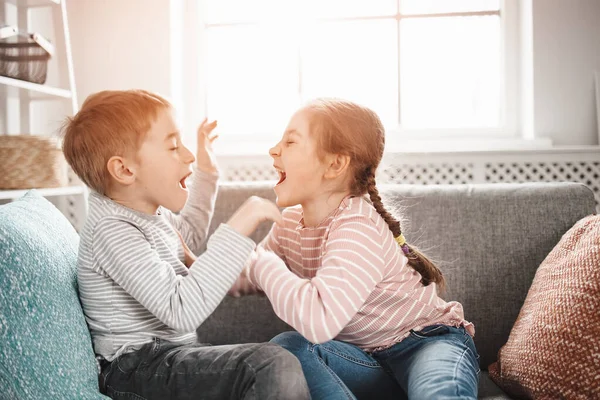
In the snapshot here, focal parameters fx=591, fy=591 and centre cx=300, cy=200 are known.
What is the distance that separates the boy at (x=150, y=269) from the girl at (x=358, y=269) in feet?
0.39

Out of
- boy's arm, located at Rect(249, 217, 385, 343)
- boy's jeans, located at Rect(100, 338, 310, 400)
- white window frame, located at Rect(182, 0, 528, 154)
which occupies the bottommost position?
boy's jeans, located at Rect(100, 338, 310, 400)

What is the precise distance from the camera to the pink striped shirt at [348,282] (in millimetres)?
1146

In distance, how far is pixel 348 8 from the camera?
301 centimetres

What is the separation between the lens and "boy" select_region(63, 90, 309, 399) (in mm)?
1110

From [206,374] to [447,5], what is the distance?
2.44 meters

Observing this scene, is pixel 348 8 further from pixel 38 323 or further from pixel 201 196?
pixel 38 323

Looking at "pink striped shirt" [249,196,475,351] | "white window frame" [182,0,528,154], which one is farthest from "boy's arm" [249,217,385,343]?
"white window frame" [182,0,528,154]

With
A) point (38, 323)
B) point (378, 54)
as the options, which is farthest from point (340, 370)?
point (378, 54)

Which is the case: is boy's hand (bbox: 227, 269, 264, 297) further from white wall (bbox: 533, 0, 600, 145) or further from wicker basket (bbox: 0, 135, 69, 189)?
white wall (bbox: 533, 0, 600, 145)

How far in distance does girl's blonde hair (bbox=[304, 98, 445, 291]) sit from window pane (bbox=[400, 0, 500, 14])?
179 cm

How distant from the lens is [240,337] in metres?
1.69

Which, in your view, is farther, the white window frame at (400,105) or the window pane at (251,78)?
the window pane at (251,78)

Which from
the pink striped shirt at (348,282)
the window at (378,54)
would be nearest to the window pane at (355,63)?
the window at (378,54)

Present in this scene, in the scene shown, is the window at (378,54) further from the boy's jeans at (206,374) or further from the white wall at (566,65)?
the boy's jeans at (206,374)
